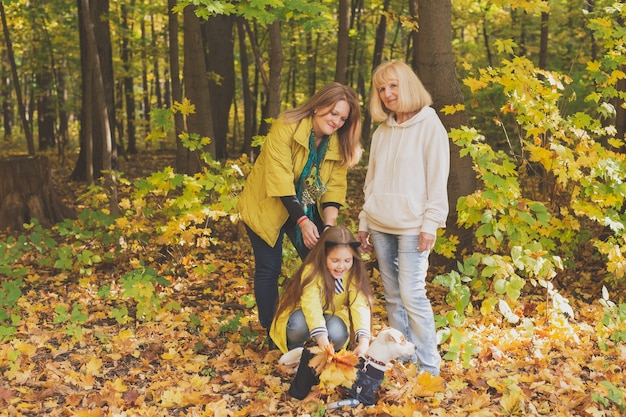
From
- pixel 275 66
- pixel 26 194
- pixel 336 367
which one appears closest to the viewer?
pixel 336 367

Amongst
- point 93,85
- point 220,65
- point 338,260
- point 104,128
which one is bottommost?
point 338,260

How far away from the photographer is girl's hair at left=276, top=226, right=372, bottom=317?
142 inches

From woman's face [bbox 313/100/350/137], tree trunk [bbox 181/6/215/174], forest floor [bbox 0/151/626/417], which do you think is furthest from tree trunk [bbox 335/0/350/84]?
woman's face [bbox 313/100/350/137]

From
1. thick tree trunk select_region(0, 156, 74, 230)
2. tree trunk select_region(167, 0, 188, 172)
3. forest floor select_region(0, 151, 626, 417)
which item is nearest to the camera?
forest floor select_region(0, 151, 626, 417)

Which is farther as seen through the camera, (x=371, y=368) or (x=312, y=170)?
(x=312, y=170)

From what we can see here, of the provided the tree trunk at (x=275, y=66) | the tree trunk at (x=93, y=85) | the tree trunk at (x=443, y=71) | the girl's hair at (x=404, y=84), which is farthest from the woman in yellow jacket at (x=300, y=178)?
the tree trunk at (x=93, y=85)

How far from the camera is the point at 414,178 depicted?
3.58 meters

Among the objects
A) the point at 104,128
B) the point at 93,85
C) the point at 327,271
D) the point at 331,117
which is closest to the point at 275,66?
the point at 104,128

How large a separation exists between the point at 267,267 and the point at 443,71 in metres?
2.57

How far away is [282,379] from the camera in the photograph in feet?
12.8

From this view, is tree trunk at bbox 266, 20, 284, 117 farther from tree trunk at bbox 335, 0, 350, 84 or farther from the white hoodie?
the white hoodie

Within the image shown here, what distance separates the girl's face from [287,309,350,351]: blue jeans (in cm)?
30

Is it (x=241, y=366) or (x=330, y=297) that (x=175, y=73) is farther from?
(x=330, y=297)

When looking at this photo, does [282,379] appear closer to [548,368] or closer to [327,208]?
[327,208]
